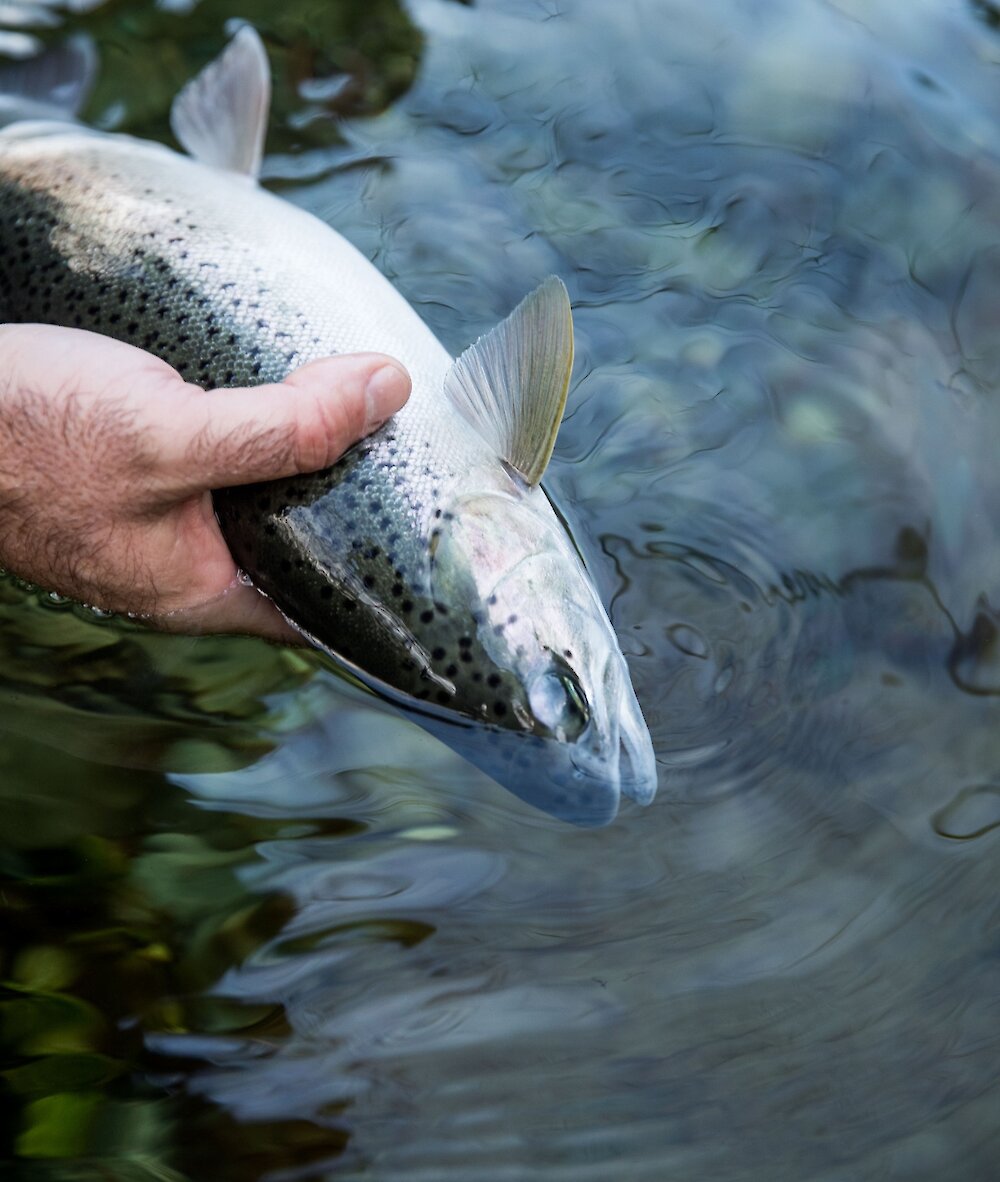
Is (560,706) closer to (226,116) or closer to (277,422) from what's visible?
(277,422)

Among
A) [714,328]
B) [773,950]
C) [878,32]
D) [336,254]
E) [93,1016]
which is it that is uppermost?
[878,32]

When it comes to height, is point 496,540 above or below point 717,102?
below

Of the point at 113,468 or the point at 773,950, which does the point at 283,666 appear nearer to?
the point at 113,468

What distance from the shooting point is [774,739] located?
2.86m

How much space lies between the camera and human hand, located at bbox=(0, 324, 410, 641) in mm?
2531

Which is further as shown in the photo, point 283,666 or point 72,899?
point 283,666

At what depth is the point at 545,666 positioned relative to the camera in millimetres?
2504

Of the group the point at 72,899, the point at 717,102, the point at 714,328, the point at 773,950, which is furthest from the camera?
the point at 717,102

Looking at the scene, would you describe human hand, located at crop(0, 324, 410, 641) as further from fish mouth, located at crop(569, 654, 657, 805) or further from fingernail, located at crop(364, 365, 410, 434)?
fish mouth, located at crop(569, 654, 657, 805)

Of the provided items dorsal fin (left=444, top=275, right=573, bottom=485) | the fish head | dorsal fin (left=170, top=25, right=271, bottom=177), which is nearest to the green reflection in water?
the fish head

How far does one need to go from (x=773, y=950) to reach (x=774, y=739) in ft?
1.68

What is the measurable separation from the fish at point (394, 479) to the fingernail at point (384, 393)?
0.07 m

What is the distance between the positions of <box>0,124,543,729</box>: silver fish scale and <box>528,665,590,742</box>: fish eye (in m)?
0.04

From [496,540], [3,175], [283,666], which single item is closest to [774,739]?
[496,540]
